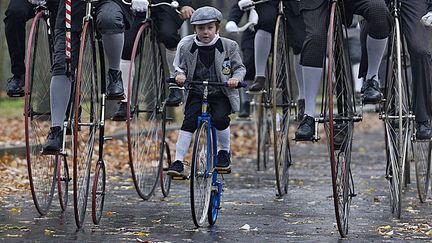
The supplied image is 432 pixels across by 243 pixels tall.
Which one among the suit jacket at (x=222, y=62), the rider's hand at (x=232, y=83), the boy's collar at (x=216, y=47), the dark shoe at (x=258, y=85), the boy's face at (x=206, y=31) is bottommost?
the dark shoe at (x=258, y=85)

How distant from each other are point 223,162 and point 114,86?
3.52ft

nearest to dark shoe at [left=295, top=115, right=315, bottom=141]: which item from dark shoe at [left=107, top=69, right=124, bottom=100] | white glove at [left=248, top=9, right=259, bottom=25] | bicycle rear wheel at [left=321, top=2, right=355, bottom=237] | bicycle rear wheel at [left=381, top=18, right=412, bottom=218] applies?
bicycle rear wheel at [left=321, top=2, right=355, bottom=237]

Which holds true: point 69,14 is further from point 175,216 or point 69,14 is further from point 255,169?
point 255,169

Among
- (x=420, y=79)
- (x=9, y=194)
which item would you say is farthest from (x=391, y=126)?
(x=9, y=194)

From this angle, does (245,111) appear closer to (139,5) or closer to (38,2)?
(139,5)

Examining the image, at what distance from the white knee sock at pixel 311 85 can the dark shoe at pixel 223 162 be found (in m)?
0.88

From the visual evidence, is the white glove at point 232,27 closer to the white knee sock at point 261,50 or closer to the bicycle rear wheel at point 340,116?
the white knee sock at point 261,50

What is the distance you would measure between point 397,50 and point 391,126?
1.00m

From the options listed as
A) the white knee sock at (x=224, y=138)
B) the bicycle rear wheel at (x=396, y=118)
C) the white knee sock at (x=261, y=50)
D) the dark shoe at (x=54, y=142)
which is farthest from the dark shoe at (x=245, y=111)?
the dark shoe at (x=54, y=142)

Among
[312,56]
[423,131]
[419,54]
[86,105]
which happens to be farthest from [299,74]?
[86,105]

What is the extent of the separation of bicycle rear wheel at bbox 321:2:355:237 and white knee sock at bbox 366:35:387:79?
2.27 feet

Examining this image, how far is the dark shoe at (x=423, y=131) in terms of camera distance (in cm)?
1055

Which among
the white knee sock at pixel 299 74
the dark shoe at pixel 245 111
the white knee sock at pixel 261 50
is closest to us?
the white knee sock at pixel 299 74

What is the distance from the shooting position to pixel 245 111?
53.2ft
